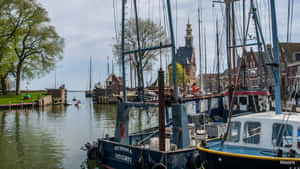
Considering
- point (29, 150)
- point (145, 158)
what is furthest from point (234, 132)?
point (29, 150)

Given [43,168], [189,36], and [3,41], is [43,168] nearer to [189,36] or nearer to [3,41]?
[3,41]

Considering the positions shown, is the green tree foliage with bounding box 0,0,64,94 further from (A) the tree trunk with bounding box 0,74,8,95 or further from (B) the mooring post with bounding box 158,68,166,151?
(B) the mooring post with bounding box 158,68,166,151

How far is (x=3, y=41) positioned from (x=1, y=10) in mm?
6273

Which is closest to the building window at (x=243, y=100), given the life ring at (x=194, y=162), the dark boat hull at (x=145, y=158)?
the dark boat hull at (x=145, y=158)

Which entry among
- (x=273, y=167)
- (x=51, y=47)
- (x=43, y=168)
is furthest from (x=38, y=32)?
(x=273, y=167)

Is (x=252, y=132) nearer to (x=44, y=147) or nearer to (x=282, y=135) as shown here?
(x=282, y=135)

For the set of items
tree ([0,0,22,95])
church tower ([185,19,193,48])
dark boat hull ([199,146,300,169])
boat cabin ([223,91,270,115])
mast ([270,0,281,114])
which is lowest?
dark boat hull ([199,146,300,169])

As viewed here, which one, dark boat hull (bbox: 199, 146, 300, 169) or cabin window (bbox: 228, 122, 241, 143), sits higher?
cabin window (bbox: 228, 122, 241, 143)

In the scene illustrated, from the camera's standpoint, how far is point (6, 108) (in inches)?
2121

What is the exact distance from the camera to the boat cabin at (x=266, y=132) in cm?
904

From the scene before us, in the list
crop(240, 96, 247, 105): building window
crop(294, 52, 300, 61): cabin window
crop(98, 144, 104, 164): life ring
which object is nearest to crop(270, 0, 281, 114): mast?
crop(240, 96, 247, 105): building window

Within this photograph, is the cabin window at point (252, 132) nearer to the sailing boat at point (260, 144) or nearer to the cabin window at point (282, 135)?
the sailing boat at point (260, 144)

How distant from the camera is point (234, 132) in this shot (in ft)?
33.0

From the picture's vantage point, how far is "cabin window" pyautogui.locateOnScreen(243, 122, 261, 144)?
31.4 ft
